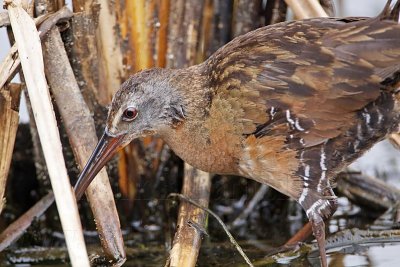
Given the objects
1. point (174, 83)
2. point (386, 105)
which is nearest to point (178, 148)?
point (174, 83)

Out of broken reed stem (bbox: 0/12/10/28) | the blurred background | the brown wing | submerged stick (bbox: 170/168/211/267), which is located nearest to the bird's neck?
the brown wing

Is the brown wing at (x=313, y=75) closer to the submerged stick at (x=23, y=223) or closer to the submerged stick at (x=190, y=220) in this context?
the submerged stick at (x=190, y=220)

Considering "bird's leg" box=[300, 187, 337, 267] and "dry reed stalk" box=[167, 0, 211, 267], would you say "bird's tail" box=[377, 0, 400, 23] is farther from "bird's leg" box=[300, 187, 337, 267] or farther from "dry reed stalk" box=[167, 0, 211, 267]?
"dry reed stalk" box=[167, 0, 211, 267]

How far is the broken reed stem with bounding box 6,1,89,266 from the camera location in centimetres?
374

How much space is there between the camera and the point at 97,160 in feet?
14.5

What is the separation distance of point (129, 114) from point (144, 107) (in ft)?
0.30

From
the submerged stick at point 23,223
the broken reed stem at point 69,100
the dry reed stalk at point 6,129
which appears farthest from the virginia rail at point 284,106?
the submerged stick at point 23,223

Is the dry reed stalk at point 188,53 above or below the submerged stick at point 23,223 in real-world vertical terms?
above

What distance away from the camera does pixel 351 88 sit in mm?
4152

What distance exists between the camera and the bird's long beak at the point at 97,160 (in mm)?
4355

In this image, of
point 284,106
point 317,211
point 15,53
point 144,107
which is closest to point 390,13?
point 284,106

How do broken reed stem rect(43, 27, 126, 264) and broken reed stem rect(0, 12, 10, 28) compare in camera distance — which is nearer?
broken reed stem rect(0, 12, 10, 28)

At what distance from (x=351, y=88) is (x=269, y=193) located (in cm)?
150

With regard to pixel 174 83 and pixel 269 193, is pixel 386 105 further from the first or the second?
pixel 269 193
